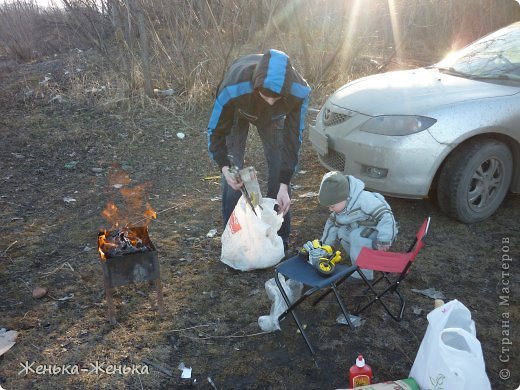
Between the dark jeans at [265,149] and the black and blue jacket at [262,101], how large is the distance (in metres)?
0.08

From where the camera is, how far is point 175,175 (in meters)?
5.88

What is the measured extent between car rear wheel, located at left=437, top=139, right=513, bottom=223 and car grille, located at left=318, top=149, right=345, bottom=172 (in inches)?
36.3

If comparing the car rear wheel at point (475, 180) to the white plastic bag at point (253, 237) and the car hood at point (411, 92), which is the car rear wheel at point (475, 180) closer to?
the car hood at point (411, 92)

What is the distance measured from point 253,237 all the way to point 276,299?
0.57 m

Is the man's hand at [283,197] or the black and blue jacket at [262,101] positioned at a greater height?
the black and blue jacket at [262,101]

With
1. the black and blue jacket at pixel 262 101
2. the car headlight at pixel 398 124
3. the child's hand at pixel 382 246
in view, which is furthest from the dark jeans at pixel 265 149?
the car headlight at pixel 398 124

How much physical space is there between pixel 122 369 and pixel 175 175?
11.0 ft

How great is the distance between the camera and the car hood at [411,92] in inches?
165

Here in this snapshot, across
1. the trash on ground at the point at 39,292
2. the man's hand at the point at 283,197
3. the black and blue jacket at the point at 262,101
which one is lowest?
the trash on ground at the point at 39,292

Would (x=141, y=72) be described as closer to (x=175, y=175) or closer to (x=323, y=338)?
(x=175, y=175)

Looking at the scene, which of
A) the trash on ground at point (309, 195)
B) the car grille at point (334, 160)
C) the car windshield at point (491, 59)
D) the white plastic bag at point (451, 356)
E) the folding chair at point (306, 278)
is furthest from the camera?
the trash on ground at point (309, 195)

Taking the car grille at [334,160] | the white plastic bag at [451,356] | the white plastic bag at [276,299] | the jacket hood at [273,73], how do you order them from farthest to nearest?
the car grille at [334,160]
the white plastic bag at [276,299]
the jacket hood at [273,73]
the white plastic bag at [451,356]

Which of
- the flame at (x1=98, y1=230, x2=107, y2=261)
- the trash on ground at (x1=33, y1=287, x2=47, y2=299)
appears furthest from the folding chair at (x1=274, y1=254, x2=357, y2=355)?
the trash on ground at (x1=33, y1=287, x2=47, y2=299)

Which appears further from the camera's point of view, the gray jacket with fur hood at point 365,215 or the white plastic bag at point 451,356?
the gray jacket with fur hood at point 365,215
